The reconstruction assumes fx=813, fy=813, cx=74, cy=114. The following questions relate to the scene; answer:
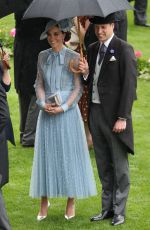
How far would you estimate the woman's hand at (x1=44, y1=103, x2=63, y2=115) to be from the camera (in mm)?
6820

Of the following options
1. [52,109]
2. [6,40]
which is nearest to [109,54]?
[52,109]

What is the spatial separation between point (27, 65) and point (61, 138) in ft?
7.92

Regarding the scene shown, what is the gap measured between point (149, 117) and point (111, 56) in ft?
13.8

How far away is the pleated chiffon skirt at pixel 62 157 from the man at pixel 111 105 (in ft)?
0.45

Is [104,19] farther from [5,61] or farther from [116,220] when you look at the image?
[116,220]

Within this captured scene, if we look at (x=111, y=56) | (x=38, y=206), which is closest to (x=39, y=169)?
(x=38, y=206)

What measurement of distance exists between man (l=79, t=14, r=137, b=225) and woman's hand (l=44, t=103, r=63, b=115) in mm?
277

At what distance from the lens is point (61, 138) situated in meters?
6.86

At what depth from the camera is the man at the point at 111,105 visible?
21.6 ft

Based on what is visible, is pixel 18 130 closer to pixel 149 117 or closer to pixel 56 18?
pixel 149 117

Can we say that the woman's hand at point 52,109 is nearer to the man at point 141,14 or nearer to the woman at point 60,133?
the woman at point 60,133

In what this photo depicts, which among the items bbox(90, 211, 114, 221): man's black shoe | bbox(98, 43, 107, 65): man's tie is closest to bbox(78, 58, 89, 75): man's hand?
bbox(98, 43, 107, 65): man's tie

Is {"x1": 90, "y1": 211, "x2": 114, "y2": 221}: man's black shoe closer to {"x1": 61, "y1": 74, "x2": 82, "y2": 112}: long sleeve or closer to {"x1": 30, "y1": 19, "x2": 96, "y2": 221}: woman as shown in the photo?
{"x1": 30, "y1": 19, "x2": 96, "y2": 221}: woman

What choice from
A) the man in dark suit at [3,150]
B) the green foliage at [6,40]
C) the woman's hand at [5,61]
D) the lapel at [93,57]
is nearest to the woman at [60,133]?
the lapel at [93,57]
